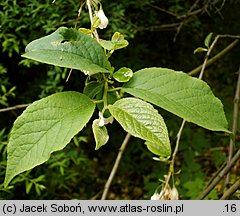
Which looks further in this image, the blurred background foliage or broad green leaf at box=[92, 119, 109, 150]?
the blurred background foliage

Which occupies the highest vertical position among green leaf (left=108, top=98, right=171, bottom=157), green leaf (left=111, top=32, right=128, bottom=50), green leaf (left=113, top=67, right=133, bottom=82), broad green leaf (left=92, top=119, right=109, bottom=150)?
green leaf (left=111, top=32, right=128, bottom=50)

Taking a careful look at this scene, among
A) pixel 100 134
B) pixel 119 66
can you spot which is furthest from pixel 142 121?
pixel 119 66

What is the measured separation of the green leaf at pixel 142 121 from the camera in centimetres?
37

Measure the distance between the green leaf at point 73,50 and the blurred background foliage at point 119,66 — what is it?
0.51 m

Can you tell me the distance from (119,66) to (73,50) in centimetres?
103

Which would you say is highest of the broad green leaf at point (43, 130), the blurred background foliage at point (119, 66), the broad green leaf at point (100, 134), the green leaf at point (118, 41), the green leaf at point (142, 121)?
the green leaf at point (118, 41)

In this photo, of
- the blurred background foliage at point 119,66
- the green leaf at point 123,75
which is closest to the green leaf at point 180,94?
the green leaf at point 123,75

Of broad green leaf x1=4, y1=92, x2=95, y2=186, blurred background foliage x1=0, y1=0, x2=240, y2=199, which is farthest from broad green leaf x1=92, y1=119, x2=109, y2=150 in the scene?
blurred background foliage x1=0, y1=0, x2=240, y2=199

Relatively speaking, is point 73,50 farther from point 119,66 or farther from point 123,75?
point 119,66

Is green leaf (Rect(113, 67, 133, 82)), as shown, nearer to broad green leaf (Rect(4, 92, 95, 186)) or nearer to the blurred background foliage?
broad green leaf (Rect(4, 92, 95, 186))

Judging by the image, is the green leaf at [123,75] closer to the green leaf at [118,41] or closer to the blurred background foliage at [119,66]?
the green leaf at [118,41]

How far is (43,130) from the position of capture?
0.39m

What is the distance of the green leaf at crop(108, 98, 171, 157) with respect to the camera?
1.22 feet

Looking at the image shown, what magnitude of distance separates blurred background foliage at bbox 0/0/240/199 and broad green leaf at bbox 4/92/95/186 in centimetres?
52
